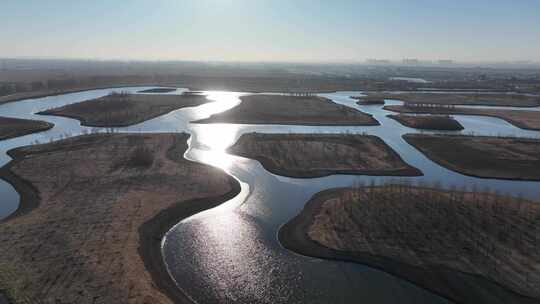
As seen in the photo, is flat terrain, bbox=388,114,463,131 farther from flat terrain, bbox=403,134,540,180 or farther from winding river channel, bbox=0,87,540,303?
winding river channel, bbox=0,87,540,303

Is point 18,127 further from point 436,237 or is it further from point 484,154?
point 484,154

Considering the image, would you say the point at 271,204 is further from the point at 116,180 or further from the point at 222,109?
the point at 222,109

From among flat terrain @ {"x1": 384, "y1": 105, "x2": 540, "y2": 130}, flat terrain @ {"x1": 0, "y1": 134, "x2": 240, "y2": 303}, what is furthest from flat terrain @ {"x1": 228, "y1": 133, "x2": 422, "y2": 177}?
flat terrain @ {"x1": 384, "y1": 105, "x2": 540, "y2": 130}

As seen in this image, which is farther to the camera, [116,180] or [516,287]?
[116,180]

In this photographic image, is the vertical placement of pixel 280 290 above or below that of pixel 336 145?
below

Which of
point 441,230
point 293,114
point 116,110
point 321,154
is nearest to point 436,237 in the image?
point 441,230

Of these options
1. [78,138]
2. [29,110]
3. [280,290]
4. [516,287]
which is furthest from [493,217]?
[29,110]

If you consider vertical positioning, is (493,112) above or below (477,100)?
below
